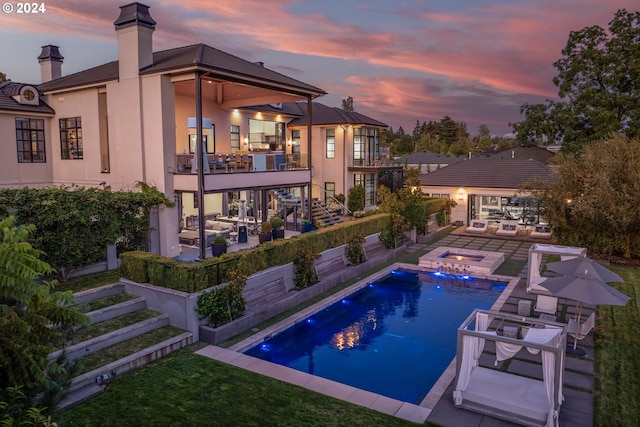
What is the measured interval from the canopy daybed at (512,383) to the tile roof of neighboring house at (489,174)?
21754 mm

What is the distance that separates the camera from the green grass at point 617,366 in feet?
27.7

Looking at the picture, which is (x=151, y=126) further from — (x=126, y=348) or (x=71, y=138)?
(x=126, y=348)

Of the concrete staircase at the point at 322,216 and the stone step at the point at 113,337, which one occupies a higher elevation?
the concrete staircase at the point at 322,216

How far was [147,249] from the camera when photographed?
1720 cm

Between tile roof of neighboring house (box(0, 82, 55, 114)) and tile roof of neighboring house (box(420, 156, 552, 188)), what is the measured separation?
931 inches

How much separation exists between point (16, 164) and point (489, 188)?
2676cm

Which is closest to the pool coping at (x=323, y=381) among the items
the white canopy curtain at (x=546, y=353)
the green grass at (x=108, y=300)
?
the white canopy curtain at (x=546, y=353)

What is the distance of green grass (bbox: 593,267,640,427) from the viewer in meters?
8.45

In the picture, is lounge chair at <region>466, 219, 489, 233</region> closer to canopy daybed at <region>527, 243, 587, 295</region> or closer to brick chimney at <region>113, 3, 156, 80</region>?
canopy daybed at <region>527, 243, 587, 295</region>

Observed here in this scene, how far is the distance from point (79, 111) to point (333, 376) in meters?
17.3

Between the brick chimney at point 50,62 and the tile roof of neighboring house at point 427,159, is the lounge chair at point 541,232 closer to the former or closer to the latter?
the brick chimney at point 50,62

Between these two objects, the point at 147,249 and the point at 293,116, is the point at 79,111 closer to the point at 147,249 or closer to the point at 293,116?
the point at 147,249

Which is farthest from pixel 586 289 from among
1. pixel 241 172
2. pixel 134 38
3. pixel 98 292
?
pixel 134 38

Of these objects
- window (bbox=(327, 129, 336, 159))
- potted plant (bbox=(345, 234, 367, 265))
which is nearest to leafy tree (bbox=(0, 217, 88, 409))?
potted plant (bbox=(345, 234, 367, 265))
